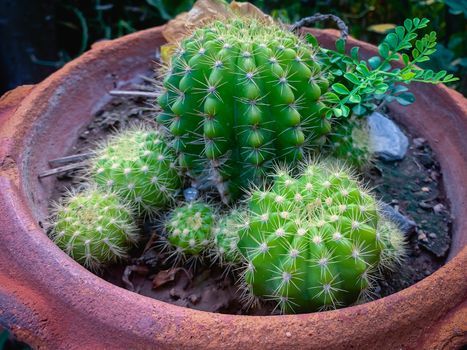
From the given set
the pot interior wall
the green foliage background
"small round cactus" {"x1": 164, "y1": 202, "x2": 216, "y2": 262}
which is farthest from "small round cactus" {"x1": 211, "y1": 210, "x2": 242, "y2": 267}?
the green foliage background

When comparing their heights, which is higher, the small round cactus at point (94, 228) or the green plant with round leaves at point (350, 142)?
the green plant with round leaves at point (350, 142)

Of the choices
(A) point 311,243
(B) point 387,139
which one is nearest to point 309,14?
(B) point 387,139

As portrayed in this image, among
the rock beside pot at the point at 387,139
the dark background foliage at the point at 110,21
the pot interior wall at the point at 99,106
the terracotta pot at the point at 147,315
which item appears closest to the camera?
the terracotta pot at the point at 147,315

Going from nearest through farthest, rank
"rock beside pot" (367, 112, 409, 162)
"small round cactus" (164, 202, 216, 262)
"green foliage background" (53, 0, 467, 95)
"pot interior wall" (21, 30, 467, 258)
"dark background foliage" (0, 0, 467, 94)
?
"small round cactus" (164, 202, 216, 262) < "pot interior wall" (21, 30, 467, 258) < "rock beside pot" (367, 112, 409, 162) < "green foliage background" (53, 0, 467, 95) < "dark background foliage" (0, 0, 467, 94)

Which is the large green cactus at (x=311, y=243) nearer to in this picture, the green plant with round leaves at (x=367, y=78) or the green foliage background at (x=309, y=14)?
the green plant with round leaves at (x=367, y=78)

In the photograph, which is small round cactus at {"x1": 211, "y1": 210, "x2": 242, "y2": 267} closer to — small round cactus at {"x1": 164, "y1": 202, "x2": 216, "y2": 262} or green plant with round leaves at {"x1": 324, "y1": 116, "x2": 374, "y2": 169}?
small round cactus at {"x1": 164, "y1": 202, "x2": 216, "y2": 262}

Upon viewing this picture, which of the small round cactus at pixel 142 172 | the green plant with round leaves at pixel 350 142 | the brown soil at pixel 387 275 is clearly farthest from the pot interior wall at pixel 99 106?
the green plant with round leaves at pixel 350 142

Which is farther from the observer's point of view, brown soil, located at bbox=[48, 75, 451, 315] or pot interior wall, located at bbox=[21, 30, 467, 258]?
pot interior wall, located at bbox=[21, 30, 467, 258]
